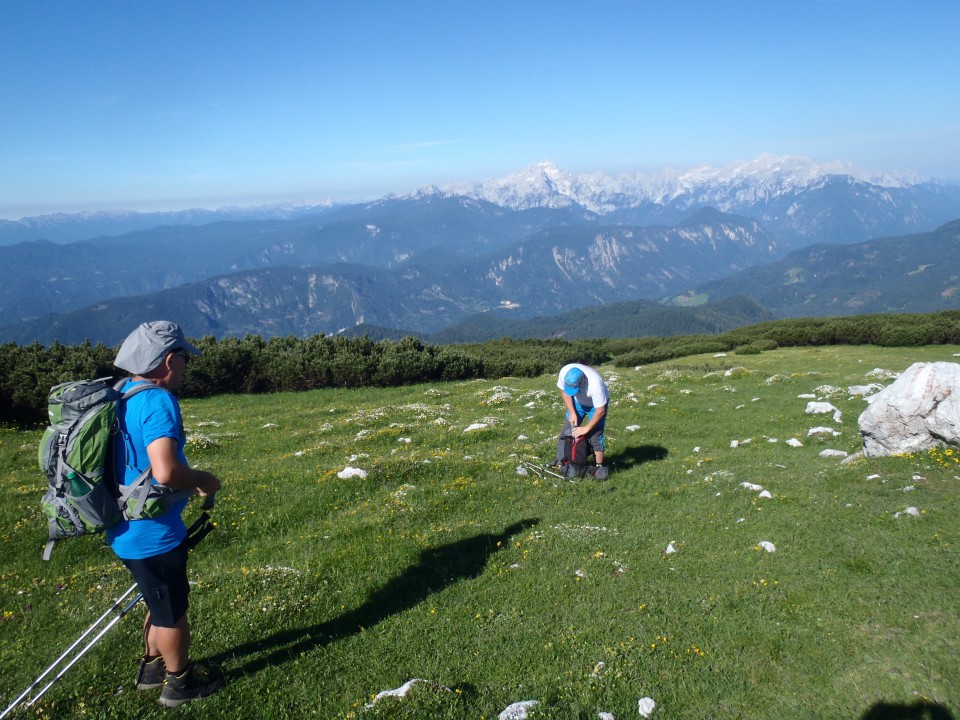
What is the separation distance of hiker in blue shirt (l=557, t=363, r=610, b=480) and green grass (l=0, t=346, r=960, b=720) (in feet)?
3.97

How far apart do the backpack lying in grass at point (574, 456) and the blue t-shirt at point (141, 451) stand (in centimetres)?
961

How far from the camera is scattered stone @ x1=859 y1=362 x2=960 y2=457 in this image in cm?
1199

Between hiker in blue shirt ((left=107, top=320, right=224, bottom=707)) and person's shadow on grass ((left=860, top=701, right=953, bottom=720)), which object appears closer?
hiker in blue shirt ((left=107, top=320, right=224, bottom=707))

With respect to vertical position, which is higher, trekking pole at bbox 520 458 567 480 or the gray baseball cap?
the gray baseball cap

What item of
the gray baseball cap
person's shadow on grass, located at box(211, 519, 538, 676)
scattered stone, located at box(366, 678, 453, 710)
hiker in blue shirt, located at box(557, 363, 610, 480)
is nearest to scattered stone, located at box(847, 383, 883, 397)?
hiker in blue shirt, located at box(557, 363, 610, 480)

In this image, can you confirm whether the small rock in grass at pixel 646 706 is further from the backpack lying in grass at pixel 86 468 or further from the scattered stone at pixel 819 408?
the scattered stone at pixel 819 408

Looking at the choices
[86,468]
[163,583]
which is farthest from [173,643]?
[86,468]

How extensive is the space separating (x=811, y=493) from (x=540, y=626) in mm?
7155

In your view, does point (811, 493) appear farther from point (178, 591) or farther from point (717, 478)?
point (178, 591)

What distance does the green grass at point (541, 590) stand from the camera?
20.2ft

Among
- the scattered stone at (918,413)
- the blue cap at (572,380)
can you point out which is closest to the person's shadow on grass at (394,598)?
the blue cap at (572,380)

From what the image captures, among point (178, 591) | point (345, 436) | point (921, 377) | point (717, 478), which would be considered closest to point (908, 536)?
point (717, 478)

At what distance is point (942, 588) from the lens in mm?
7590

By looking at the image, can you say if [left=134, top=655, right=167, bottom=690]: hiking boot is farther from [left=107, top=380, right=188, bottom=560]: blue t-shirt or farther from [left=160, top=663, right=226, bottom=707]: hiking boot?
[left=107, top=380, right=188, bottom=560]: blue t-shirt
